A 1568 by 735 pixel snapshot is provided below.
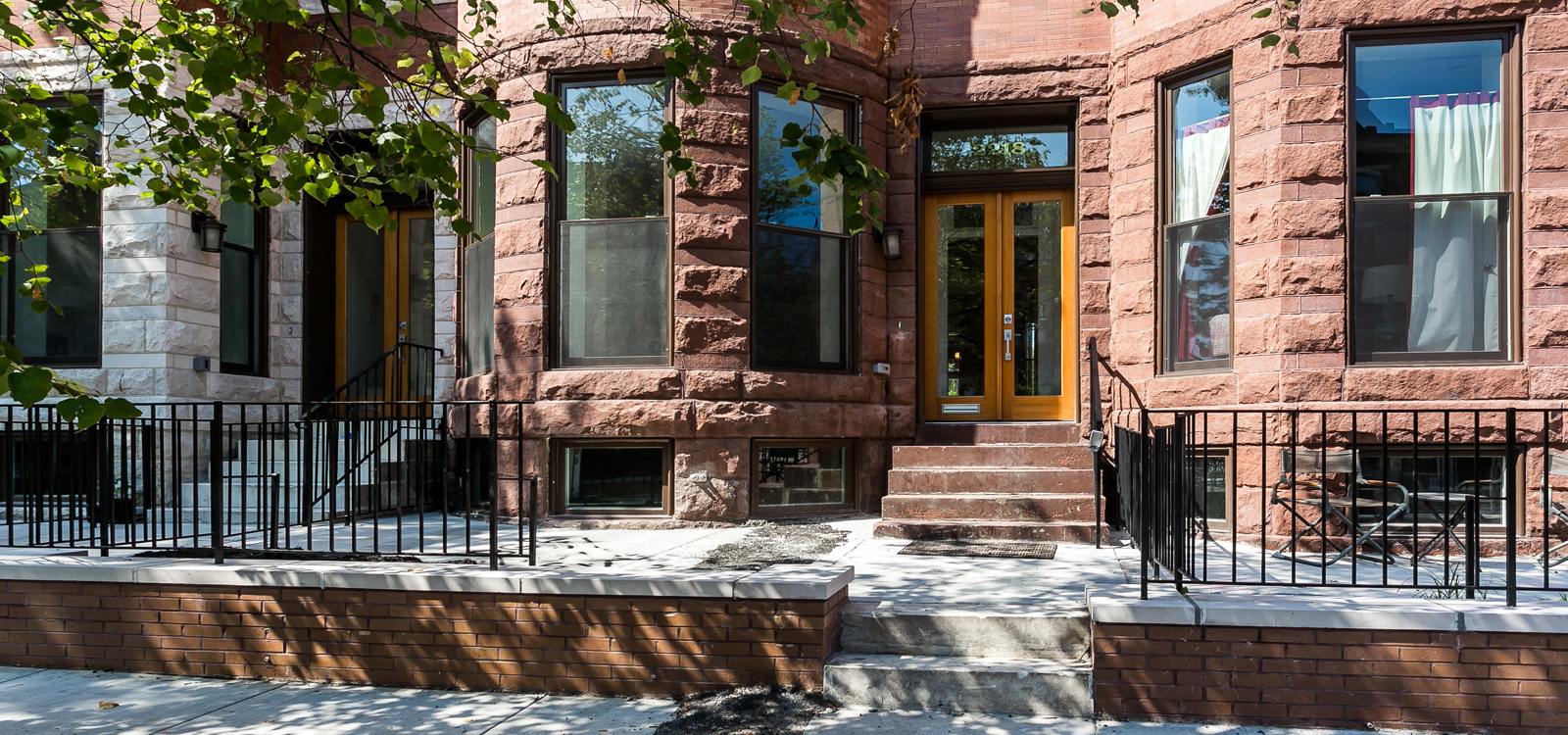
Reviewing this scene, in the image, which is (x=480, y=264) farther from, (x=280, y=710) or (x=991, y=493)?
(x=280, y=710)

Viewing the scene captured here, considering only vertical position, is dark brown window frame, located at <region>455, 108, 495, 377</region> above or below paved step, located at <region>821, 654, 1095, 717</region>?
above

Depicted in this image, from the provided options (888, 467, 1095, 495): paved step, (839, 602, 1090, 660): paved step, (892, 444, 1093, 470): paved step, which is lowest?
(839, 602, 1090, 660): paved step

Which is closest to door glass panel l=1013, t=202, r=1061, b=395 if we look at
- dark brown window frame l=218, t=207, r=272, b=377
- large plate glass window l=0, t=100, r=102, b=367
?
dark brown window frame l=218, t=207, r=272, b=377

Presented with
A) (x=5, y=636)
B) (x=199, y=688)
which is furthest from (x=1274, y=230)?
(x=5, y=636)

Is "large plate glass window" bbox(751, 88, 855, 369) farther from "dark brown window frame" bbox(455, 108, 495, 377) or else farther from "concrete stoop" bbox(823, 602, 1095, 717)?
"concrete stoop" bbox(823, 602, 1095, 717)

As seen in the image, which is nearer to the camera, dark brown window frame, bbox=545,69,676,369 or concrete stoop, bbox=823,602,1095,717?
concrete stoop, bbox=823,602,1095,717


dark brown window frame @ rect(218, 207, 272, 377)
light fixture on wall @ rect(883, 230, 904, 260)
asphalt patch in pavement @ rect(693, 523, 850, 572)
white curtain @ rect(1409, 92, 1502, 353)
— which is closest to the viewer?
asphalt patch in pavement @ rect(693, 523, 850, 572)

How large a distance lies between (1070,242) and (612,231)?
4.44 metres

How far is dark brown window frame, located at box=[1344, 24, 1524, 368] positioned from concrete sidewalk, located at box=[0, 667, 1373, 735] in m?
4.28

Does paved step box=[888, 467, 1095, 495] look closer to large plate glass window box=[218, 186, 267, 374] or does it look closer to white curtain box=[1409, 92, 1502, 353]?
white curtain box=[1409, 92, 1502, 353]

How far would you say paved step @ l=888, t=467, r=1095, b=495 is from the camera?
924 centimetres

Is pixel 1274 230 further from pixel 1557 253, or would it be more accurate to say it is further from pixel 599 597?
pixel 599 597

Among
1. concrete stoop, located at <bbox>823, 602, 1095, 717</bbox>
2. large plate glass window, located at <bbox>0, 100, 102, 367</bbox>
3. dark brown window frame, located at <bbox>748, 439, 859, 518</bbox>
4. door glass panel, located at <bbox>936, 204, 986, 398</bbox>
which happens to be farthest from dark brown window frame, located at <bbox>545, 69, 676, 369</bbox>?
large plate glass window, located at <bbox>0, 100, 102, 367</bbox>

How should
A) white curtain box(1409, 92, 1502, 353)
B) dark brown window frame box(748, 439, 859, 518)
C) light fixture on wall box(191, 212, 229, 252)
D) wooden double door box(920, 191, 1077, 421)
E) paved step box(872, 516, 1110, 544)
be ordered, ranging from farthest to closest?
light fixture on wall box(191, 212, 229, 252)
wooden double door box(920, 191, 1077, 421)
dark brown window frame box(748, 439, 859, 518)
paved step box(872, 516, 1110, 544)
white curtain box(1409, 92, 1502, 353)
